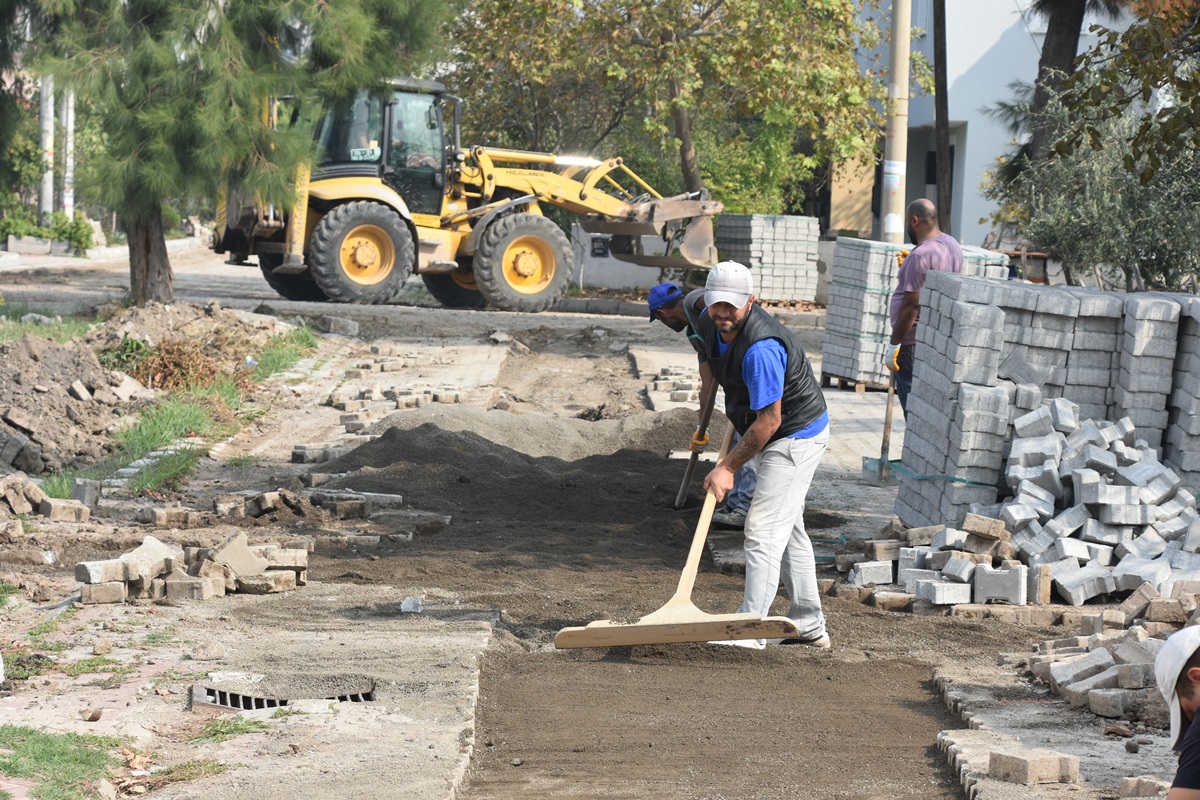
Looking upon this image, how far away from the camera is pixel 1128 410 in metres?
8.00

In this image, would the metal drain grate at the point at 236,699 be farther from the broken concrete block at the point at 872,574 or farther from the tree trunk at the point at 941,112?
the tree trunk at the point at 941,112

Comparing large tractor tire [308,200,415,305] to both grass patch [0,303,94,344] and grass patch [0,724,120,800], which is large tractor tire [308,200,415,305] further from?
grass patch [0,724,120,800]

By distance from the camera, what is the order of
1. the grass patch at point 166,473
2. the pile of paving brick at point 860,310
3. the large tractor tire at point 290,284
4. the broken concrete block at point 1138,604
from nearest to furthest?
the broken concrete block at point 1138,604 < the grass patch at point 166,473 < the pile of paving brick at point 860,310 < the large tractor tire at point 290,284

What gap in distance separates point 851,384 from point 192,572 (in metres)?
9.28

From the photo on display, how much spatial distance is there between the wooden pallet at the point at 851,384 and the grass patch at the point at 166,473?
281 inches

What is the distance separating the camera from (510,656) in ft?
20.6

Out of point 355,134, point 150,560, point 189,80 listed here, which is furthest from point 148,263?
point 150,560

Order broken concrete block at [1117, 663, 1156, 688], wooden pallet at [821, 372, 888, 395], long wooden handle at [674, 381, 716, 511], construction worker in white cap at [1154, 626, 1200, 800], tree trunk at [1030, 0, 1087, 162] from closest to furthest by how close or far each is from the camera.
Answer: construction worker in white cap at [1154, 626, 1200, 800], broken concrete block at [1117, 663, 1156, 688], long wooden handle at [674, 381, 716, 511], wooden pallet at [821, 372, 888, 395], tree trunk at [1030, 0, 1087, 162]

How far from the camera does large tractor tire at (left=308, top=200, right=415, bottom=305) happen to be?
20.2 meters

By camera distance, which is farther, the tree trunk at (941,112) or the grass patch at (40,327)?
the tree trunk at (941,112)

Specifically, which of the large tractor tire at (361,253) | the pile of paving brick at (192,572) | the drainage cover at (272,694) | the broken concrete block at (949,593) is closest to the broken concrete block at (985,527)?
the broken concrete block at (949,593)

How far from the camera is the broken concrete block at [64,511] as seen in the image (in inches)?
343

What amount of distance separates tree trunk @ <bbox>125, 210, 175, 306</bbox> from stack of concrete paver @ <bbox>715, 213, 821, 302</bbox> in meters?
10.3

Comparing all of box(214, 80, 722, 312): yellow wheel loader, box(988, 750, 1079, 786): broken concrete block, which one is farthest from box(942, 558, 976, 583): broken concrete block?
box(214, 80, 722, 312): yellow wheel loader
